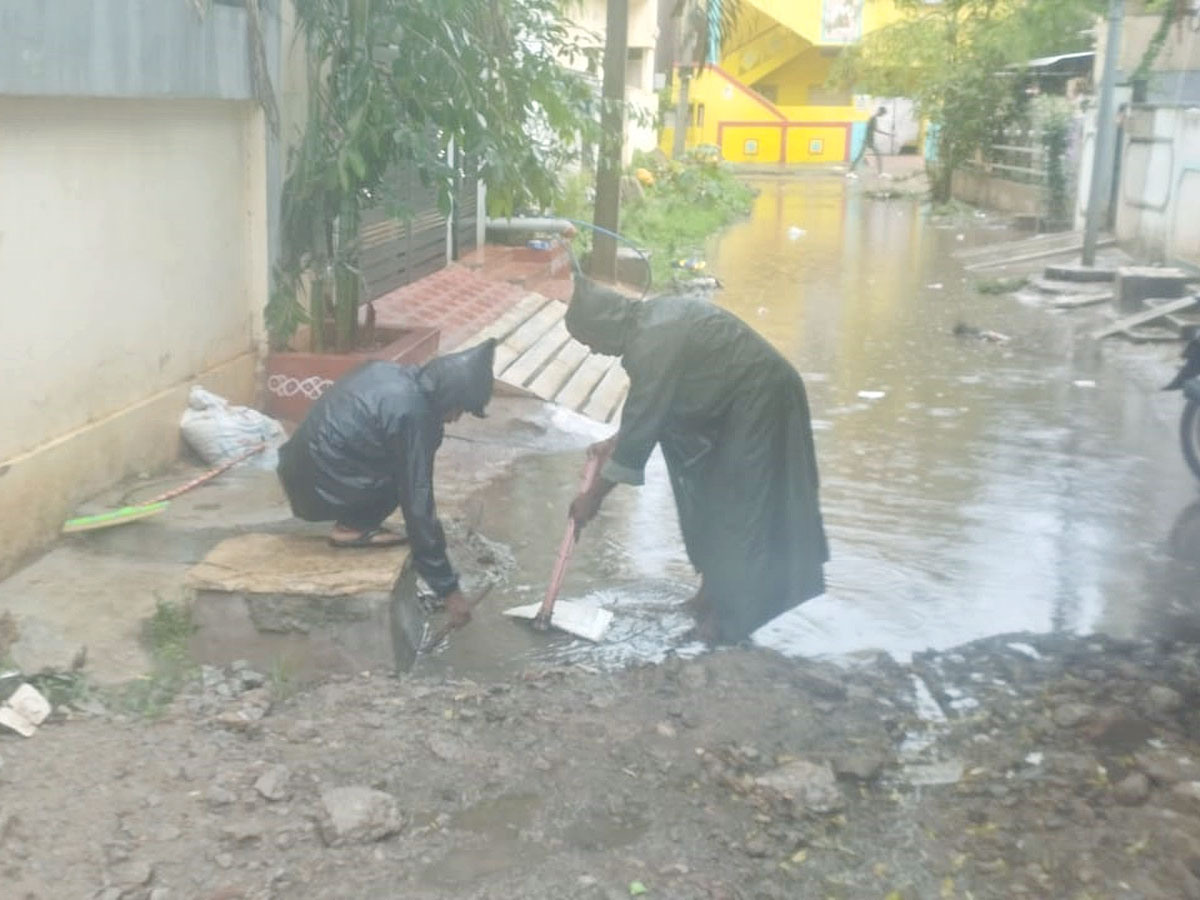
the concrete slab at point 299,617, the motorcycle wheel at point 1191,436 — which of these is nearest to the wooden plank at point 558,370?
the motorcycle wheel at point 1191,436

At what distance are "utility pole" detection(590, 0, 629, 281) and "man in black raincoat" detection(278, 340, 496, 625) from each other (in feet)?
23.7

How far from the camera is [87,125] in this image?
6.15m

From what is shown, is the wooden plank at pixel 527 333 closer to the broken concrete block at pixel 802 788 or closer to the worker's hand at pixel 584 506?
the worker's hand at pixel 584 506

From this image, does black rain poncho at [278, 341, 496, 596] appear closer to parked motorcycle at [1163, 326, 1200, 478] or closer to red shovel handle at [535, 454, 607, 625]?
red shovel handle at [535, 454, 607, 625]

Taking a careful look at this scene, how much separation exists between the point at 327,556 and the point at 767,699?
A: 168 centimetres

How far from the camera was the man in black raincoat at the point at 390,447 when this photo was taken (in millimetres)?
5094

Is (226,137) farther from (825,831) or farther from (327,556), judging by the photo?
(825,831)

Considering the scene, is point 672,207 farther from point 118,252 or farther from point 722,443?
point 722,443

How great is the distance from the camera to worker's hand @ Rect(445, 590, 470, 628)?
5297 mm

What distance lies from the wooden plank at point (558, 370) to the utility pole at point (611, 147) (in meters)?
1.74

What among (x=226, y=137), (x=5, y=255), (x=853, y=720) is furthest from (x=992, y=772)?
(x=226, y=137)

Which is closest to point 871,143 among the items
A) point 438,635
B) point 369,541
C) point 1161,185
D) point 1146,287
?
point 1161,185

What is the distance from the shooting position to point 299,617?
508 cm

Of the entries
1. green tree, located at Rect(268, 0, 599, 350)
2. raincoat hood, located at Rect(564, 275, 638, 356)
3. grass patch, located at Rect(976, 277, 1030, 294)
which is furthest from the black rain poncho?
grass patch, located at Rect(976, 277, 1030, 294)
